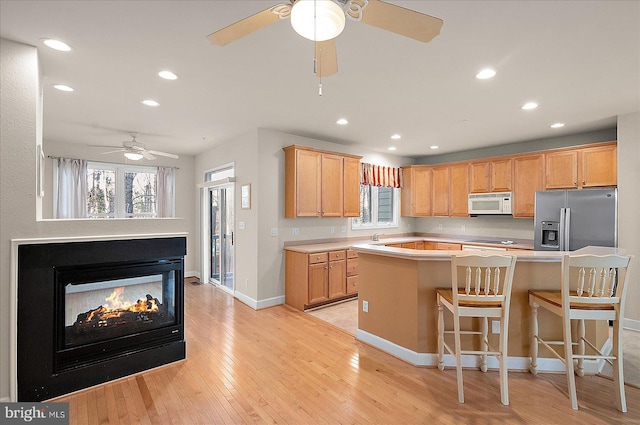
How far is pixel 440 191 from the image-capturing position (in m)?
6.49

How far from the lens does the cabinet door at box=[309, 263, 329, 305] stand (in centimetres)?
464

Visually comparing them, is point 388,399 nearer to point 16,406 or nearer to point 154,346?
point 154,346

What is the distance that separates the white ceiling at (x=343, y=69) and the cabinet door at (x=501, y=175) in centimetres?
76

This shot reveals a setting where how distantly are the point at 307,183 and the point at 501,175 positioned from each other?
352cm

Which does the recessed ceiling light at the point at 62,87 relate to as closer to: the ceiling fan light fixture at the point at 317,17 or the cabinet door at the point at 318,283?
the ceiling fan light fixture at the point at 317,17

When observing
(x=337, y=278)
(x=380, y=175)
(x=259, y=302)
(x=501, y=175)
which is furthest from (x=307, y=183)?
(x=501, y=175)

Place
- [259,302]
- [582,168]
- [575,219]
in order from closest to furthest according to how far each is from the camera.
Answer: [575,219], [582,168], [259,302]

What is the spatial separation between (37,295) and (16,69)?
1.75 metres

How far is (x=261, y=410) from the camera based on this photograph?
2.29 meters

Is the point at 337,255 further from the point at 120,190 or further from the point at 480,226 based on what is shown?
the point at 120,190

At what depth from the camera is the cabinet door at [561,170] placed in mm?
4711

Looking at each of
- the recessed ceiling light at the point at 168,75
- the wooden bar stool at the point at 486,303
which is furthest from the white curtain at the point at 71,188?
the wooden bar stool at the point at 486,303

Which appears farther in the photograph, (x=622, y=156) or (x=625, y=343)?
(x=622, y=156)

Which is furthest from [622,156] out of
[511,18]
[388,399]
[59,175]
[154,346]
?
[59,175]
